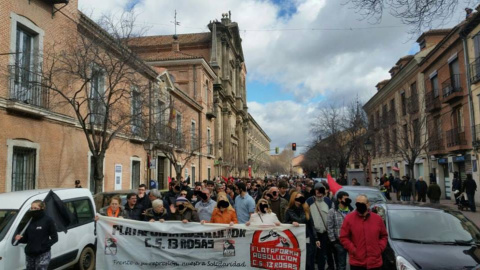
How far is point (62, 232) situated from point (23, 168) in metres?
8.22

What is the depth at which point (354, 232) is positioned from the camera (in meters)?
5.37

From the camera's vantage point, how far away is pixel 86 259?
26.4 feet

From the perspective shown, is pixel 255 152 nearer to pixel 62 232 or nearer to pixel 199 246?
pixel 62 232

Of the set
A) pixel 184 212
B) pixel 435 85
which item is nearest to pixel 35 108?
pixel 184 212

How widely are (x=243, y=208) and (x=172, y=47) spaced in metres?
45.0

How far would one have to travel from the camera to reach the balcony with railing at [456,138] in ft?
79.2

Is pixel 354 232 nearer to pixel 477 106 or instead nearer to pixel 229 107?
pixel 477 106

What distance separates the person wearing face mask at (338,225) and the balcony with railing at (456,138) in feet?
67.0

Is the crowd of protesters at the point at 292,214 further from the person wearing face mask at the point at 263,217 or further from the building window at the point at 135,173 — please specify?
the building window at the point at 135,173

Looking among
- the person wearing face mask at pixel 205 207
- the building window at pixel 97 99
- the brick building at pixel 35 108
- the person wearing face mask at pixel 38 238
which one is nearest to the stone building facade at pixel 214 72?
the brick building at pixel 35 108

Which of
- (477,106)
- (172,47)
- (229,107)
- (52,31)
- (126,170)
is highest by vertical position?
(172,47)

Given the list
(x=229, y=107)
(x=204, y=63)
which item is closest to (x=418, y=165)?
(x=204, y=63)

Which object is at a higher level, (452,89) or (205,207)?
(452,89)

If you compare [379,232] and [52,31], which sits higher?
[52,31]
